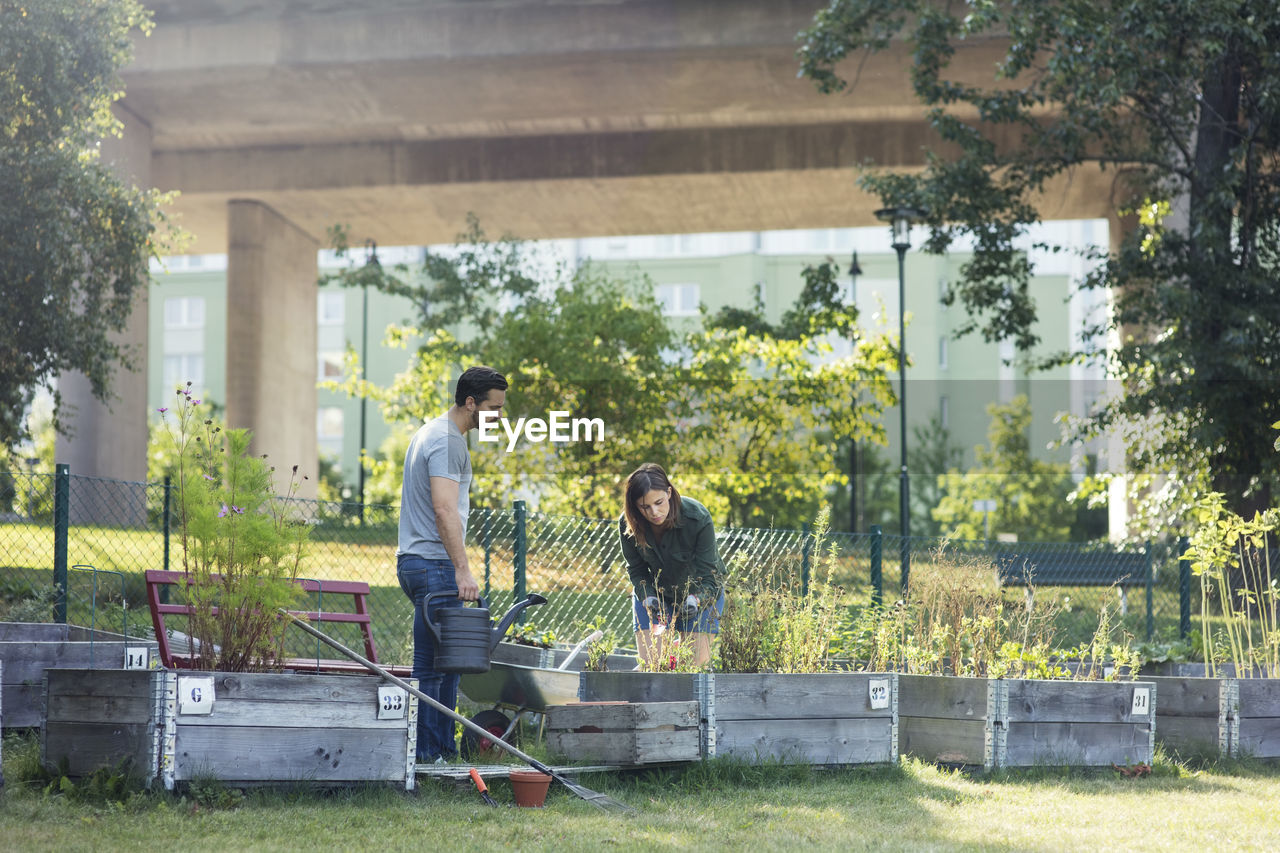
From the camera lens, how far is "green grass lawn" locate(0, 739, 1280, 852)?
4.39 m

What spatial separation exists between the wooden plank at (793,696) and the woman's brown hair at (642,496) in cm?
86

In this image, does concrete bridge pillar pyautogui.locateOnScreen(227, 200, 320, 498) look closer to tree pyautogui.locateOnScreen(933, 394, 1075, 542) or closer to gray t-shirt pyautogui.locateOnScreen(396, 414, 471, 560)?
gray t-shirt pyautogui.locateOnScreen(396, 414, 471, 560)

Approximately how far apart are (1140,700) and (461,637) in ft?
11.4

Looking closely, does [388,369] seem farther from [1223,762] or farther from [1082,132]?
[1223,762]

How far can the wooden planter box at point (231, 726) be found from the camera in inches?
187

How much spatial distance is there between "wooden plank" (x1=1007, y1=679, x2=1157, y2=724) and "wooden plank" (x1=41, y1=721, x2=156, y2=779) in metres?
3.93

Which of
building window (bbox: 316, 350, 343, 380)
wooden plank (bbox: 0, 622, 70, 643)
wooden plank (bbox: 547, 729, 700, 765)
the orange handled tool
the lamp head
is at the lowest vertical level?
the orange handled tool

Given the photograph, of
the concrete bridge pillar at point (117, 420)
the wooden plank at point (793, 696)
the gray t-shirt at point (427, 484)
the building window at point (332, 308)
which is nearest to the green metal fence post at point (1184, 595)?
the wooden plank at point (793, 696)

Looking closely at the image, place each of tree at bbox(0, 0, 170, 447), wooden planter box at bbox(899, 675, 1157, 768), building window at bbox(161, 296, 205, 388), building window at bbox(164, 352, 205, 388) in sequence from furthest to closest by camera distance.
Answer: building window at bbox(161, 296, 205, 388), building window at bbox(164, 352, 205, 388), tree at bbox(0, 0, 170, 447), wooden planter box at bbox(899, 675, 1157, 768)

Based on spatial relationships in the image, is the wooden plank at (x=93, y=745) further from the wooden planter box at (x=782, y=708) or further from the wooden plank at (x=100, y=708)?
the wooden planter box at (x=782, y=708)

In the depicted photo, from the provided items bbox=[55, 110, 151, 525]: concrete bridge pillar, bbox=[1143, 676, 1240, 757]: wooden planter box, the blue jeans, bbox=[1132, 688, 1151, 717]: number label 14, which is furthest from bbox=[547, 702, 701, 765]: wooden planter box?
bbox=[55, 110, 151, 525]: concrete bridge pillar

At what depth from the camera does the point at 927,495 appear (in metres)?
47.7

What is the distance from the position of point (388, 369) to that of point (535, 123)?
124 feet

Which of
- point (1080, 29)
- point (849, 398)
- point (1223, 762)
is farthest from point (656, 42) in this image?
point (1223, 762)
